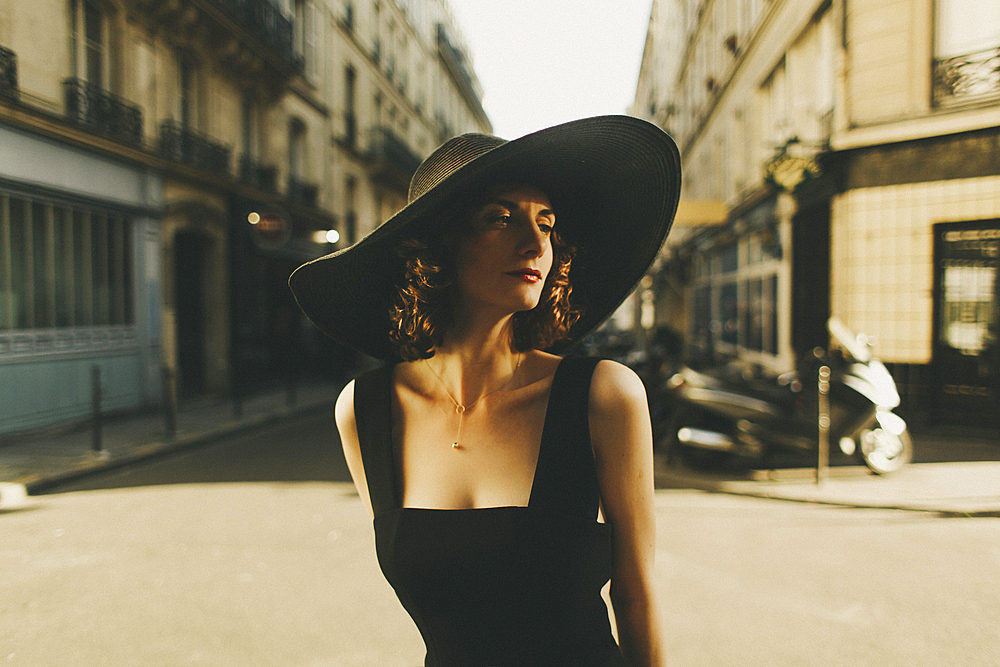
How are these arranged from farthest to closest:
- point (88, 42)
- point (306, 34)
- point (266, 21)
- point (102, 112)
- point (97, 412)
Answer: point (306, 34) → point (266, 21) → point (102, 112) → point (88, 42) → point (97, 412)

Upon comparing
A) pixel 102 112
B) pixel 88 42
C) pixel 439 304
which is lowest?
pixel 439 304

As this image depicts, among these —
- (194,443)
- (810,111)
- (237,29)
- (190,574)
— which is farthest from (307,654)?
(237,29)

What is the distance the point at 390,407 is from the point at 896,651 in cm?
286

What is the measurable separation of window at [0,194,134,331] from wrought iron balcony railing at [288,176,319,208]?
19.4 feet

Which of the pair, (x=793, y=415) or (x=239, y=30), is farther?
(x=239, y=30)

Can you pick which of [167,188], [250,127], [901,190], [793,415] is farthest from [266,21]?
[793,415]

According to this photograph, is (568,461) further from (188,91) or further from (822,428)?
(188,91)

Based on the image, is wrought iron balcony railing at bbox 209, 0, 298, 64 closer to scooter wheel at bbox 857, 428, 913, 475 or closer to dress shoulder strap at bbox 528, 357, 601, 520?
scooter wheel at bbox 857, 428, 913, 475

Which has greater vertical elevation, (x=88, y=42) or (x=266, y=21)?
(x=266, y=21)

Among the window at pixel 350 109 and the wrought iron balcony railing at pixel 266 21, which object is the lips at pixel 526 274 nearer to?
the wrought iron balcony railing at pixel 266 21

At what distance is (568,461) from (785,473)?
223 inches

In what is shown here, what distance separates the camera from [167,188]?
1127 centimetres

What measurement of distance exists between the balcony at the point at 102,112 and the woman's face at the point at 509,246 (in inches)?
391

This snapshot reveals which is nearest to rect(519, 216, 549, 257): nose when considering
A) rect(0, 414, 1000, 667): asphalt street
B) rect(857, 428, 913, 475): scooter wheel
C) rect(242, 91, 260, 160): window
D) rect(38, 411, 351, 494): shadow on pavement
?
rect(0, 414, 1000, 667): asphalt street
